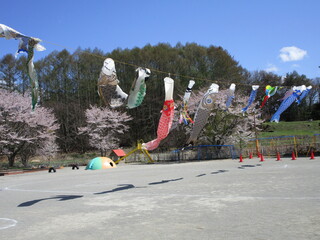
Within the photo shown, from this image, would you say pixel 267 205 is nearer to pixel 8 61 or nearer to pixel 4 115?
pixel 4 115

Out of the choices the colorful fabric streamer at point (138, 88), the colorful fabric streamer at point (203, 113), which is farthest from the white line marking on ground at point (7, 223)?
the colorful fabric streamer at point (203, 113)

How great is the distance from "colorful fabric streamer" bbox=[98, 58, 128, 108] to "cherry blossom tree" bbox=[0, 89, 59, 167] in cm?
2042

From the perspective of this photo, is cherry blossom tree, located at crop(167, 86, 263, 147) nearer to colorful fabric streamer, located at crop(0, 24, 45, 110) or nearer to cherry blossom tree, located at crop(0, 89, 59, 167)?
cherry blossom tree, located at crop(0, 89, 59, 167)

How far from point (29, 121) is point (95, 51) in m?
21.9

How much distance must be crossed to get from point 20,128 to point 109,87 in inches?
924

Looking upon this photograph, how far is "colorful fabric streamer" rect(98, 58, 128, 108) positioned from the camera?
37.1ft

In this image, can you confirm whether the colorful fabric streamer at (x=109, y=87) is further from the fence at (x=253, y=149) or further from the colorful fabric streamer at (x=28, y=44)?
the fence at (x=253, y=149)

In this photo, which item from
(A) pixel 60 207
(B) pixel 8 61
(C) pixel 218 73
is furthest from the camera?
(C) pixel 218 73

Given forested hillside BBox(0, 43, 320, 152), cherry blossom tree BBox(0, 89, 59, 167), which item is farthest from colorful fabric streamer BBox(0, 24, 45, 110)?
forested hillside BBox(0, 43, 320, 152)

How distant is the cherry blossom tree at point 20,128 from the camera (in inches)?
1161

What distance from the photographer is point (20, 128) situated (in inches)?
1229

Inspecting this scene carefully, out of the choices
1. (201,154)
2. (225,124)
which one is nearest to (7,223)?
(201,154)

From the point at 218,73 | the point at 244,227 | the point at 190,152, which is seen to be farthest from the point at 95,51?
the point at 244,227

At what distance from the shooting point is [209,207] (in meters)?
7.15
